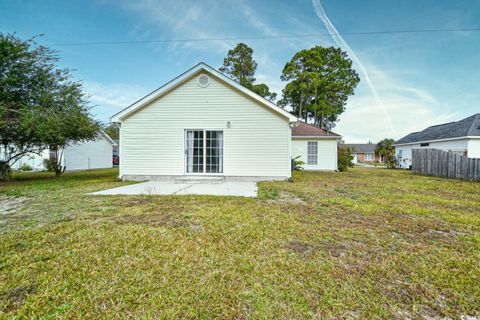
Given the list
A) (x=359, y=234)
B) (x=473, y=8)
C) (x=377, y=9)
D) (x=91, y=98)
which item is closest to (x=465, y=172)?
(x=473, y=8)

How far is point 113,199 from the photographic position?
5.38 m

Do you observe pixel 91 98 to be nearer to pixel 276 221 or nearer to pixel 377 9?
pixel 276 221

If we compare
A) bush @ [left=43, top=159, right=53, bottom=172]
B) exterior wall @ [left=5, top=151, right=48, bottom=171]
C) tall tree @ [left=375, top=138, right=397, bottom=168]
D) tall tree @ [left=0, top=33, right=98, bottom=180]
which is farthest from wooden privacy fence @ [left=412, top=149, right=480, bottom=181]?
exterior wall @ [left=5, top=151, right=48, bottom=171]

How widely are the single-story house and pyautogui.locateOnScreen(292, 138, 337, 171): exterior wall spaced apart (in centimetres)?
656

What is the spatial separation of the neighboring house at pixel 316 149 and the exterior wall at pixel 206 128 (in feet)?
21.2

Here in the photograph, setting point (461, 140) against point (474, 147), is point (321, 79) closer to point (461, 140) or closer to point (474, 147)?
point (461, 140)

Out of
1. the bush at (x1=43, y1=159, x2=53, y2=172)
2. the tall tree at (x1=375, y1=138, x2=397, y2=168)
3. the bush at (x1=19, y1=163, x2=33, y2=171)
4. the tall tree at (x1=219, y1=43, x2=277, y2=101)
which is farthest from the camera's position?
the tall tree at (x1=219, y1=43, x2=277, y2=101)

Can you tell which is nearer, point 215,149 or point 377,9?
point 215,149

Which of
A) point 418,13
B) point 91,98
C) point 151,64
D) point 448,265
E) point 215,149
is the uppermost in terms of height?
point 418,13

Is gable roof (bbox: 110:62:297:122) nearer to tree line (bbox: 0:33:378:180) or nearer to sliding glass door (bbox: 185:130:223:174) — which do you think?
sliding glass door (bbox: 185:130:223:174)

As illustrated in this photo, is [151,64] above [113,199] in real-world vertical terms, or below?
above

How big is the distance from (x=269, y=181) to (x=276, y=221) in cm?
507

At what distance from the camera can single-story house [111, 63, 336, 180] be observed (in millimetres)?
8805

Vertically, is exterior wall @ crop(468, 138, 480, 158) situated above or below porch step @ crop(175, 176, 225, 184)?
above
